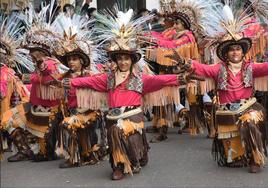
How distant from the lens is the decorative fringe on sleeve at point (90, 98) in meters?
6.56

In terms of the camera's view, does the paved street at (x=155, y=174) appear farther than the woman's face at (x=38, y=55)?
No

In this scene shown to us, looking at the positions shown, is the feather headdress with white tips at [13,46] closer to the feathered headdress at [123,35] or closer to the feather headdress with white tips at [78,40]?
the feather headdress with white tips at [78,40]

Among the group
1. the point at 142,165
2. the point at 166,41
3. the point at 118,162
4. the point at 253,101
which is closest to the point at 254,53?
the point at 166,41

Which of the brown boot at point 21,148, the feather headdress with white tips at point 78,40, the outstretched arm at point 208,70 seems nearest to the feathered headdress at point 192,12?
the feather headdress with white tips at point 78,40

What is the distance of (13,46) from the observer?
23.7 ft

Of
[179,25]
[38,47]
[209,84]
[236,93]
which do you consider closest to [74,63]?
[38,47]

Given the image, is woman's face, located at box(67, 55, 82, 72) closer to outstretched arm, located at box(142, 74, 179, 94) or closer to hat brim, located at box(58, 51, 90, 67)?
hat brim, located at box(58, 51, 90, 67)

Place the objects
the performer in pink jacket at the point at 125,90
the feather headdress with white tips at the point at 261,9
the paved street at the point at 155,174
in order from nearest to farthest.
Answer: the paved street at the point at 155,174 < the performer in pink jacket at the point at 125,90 < the feather headdress with white tips at the point at 261,9

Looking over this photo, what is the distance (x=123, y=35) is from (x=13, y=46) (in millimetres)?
1613

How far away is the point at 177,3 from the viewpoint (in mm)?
8578

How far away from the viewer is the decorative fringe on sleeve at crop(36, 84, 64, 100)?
7.07m

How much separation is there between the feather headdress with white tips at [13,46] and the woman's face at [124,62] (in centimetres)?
152

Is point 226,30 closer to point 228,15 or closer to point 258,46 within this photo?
point 228,15

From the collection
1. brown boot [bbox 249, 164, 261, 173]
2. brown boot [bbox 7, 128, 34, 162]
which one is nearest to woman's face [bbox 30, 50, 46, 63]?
brown boot [bbox 7, 128, 34, 162]
